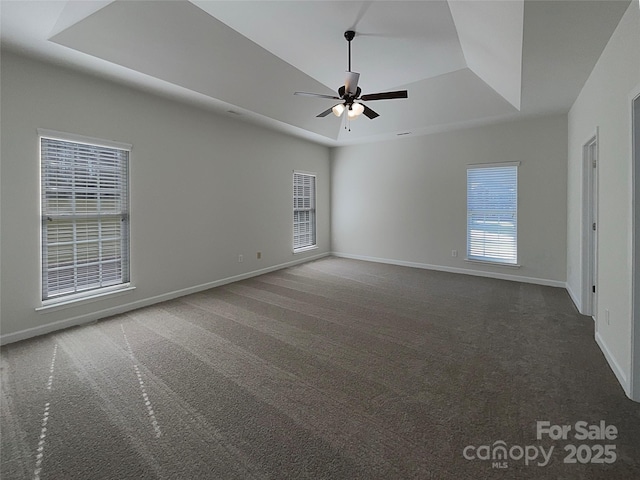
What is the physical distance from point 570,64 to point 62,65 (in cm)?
527

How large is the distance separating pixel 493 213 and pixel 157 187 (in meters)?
5.66

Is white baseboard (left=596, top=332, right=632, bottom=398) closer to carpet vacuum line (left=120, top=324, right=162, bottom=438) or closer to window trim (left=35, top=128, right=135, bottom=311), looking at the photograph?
carpet vacuum line (left=120, top=324, right=162, bottom=438)

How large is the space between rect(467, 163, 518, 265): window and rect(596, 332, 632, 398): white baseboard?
276 centimetres

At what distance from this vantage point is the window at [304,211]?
6953 mm

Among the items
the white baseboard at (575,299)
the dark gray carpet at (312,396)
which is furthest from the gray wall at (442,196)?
the dark gray carpet at (312,396)

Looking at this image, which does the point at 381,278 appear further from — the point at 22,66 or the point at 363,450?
the point at 22,66

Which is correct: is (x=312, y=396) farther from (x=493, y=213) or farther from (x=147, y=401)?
(x=493, y=213)

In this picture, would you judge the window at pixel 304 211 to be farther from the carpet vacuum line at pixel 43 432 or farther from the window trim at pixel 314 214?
the carpet vacuum line at pixel 43 432

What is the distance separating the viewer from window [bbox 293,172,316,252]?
6953mm

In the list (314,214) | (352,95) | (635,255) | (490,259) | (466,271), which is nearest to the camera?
(635,255)

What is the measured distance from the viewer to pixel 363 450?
171 cm

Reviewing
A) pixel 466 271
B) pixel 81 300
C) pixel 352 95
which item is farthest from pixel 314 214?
pixel 81 300

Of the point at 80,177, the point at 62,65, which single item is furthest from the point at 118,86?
the point at 80,177

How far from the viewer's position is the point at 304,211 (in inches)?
285
